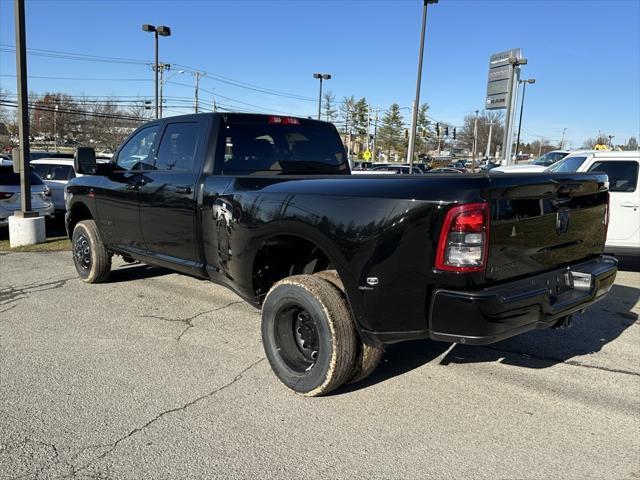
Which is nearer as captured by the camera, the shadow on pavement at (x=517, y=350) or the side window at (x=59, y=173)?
the shadow on pavement at (x=517, y=350)

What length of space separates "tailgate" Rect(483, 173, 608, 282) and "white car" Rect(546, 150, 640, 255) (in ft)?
16.1

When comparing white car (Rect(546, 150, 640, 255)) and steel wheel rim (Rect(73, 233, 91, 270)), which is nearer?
steel wheel rim (Rect(73, 233, 91, 270))

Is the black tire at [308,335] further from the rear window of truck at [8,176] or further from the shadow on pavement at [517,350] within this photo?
the rear window of truck at [8,176]

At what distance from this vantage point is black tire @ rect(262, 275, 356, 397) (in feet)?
10.5

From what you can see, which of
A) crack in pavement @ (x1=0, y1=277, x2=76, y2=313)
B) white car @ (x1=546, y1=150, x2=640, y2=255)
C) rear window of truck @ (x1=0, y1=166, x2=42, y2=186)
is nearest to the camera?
crack in pavement @ (x1=0, y1=277, x2=76, y2=313)

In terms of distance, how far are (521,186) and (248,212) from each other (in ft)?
6.06

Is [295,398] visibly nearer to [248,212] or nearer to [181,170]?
[248,212]

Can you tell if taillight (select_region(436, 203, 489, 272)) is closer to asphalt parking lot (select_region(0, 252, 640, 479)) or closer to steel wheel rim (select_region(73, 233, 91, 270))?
asphalt parking lot (select_region(0, 252, 640, 479))

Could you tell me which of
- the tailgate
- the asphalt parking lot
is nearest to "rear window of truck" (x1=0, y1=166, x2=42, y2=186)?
the asphalt parking lot

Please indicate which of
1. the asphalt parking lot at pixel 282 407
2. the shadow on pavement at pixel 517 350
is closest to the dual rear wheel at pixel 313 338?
the asphalt parking lot at pixel 282 407

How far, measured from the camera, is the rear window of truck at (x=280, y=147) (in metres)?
4.58

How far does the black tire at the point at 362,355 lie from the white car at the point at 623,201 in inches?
237

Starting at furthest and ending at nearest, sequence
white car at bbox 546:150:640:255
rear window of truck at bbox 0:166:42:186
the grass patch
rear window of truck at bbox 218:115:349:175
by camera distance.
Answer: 1. rear window of truck at bbox 0:166:42:186
2. the grass patch
3. white car at bbox 546:150:640:255
4. rear window of truck at bbox 218:115:349:175

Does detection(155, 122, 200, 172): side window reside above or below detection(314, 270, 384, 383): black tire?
above
